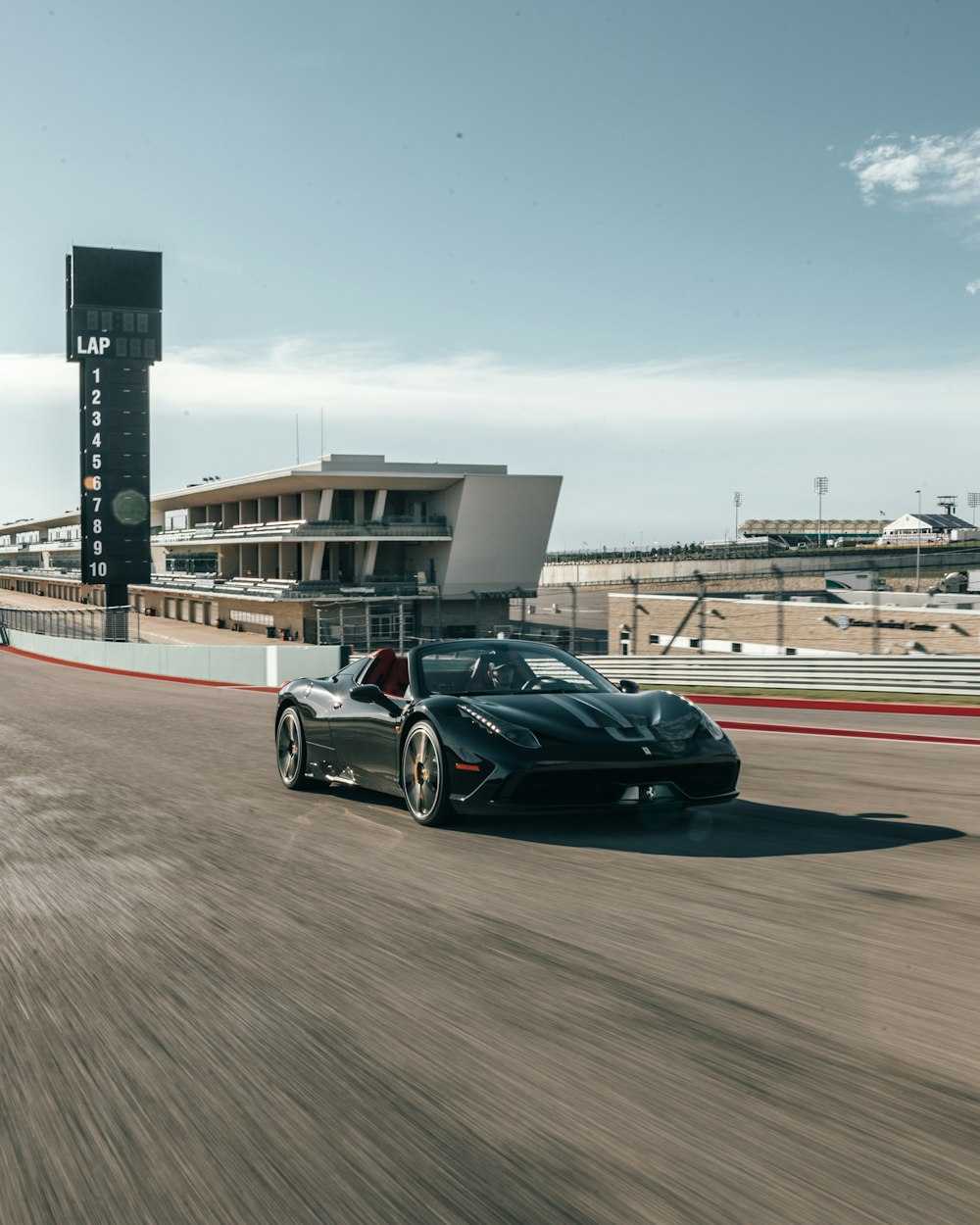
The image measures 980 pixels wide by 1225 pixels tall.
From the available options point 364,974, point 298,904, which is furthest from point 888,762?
point 364,974

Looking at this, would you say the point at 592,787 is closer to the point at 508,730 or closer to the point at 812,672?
the point at 508,730

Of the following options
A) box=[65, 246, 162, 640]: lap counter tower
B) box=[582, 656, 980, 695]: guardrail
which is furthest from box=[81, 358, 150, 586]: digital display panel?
box=[582, 656, 980, 695]: guardrail

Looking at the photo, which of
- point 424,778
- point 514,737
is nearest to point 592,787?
point 514,737

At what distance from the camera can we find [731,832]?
7109 millimetres

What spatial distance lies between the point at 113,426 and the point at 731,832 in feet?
214

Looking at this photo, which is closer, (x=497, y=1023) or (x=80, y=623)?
(x=497, y=1023)

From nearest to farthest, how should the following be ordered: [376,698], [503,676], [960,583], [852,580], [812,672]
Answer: [376,698]
[503,676]
[812,672]
[852,580]
[960,583]

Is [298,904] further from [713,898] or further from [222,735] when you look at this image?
[222,735]

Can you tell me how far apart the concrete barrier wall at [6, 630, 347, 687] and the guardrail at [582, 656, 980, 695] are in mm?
8233

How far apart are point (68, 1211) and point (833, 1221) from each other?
162cm

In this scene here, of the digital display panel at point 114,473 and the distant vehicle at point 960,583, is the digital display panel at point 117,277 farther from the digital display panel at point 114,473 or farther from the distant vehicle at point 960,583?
the distant vehicle at point 960,583

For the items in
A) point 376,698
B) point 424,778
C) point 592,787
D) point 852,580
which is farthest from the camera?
point 852,580

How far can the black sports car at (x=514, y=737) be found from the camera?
271 inches

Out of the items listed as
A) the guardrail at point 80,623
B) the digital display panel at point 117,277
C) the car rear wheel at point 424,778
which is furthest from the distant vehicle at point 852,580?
the car rear wheel at point 424,778
